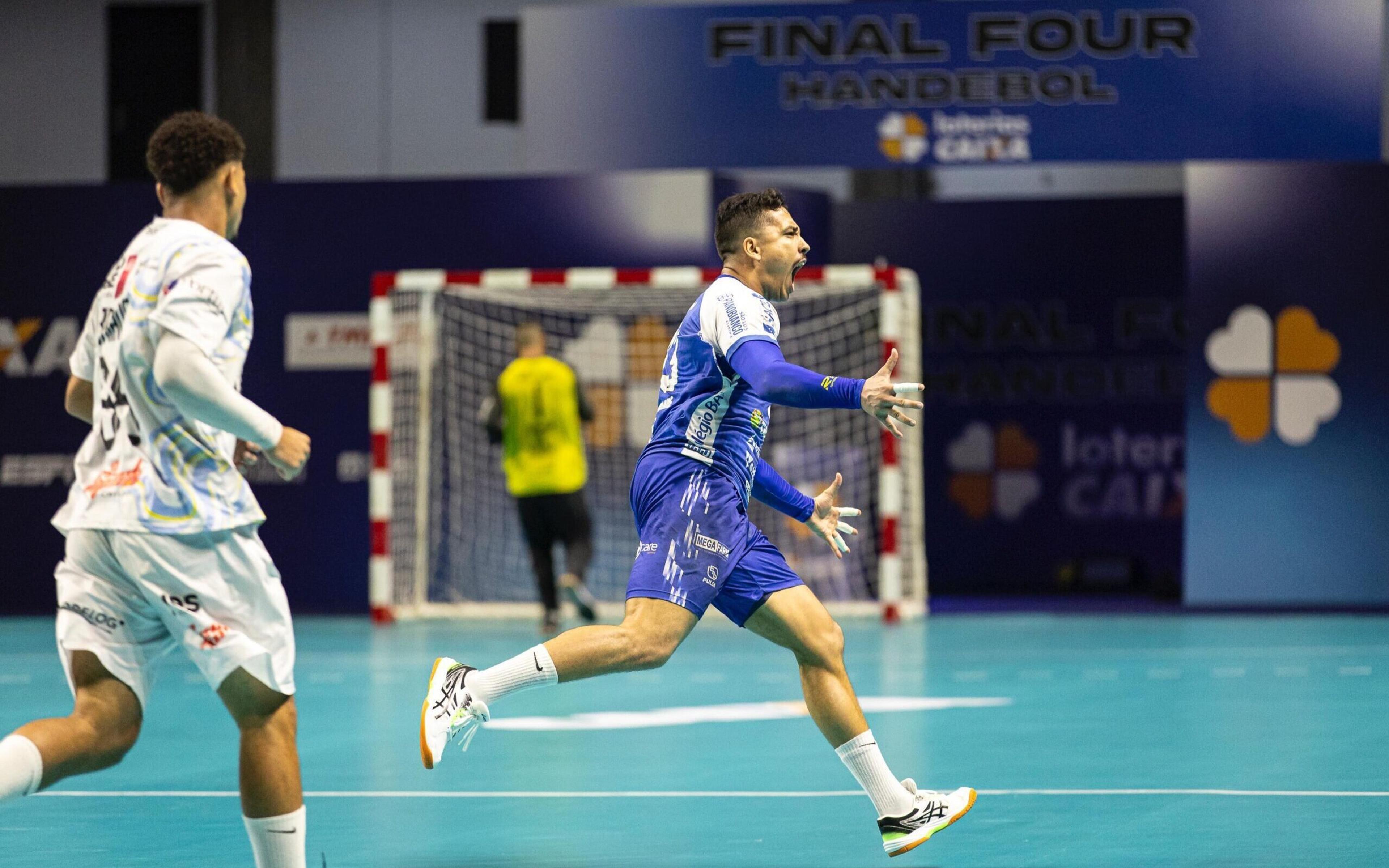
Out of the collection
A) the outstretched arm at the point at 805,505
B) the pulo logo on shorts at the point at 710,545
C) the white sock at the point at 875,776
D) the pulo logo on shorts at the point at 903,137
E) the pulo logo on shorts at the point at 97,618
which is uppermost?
the pulo logo on shorts at the point at 903,137

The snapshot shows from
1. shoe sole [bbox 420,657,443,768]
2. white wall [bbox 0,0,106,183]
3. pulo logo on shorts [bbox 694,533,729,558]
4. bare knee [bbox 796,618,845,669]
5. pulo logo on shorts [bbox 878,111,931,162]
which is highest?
white wall [bbox 0,0,106,183]

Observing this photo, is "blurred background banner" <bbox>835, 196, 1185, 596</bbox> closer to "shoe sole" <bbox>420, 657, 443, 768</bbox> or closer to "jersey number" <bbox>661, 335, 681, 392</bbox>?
"jersey number" <bbox>661, 335, 681, 392</bbox>

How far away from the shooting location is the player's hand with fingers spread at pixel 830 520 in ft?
18.1

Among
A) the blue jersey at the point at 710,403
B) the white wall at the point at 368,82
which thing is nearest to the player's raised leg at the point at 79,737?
the blue jersey at the point at 710,403

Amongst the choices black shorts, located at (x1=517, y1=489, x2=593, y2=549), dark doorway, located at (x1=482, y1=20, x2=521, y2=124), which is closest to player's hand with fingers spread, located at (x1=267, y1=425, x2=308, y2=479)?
black shorts, located at (x1=517, y1=489, x2=593, y2=549)

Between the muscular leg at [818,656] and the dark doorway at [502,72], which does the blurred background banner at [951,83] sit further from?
the muscular leg at [818,656]

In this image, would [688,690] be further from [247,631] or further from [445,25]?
[445,25]

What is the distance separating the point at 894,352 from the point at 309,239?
1096cm

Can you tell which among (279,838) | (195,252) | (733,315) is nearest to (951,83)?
(733,315)

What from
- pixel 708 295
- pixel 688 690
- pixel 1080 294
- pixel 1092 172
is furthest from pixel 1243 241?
pixel 708 295

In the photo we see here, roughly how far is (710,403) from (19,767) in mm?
2183

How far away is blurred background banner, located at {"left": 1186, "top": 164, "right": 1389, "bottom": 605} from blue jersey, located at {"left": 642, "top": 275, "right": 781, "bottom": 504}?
947cm

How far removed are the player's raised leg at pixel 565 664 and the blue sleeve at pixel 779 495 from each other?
0.59 m

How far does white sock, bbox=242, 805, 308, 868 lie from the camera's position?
4.04 m
